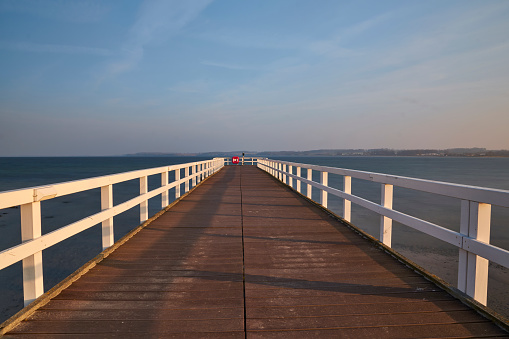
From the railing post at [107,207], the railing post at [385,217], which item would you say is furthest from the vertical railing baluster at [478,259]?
the railing post at [107,207]

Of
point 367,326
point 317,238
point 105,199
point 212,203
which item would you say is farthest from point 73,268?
point 367,326

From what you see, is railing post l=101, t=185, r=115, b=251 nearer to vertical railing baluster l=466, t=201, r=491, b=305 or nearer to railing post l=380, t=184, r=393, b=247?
railing post l=380, t=184, r=393, b=247

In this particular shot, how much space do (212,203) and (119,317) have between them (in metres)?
5.98

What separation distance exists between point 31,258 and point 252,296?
1.90 m

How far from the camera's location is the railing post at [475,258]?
2.64 meters

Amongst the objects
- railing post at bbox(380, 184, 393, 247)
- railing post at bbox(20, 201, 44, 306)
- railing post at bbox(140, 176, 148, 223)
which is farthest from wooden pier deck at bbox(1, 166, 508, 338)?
railing post at bbox(140, 176, 148, 223)

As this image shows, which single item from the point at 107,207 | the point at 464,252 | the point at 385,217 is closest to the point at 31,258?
the point at 107,207

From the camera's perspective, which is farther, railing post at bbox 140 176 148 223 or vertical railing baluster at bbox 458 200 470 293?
railing post at bbox 140 176 148 223

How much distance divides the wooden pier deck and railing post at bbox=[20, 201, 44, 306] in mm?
173

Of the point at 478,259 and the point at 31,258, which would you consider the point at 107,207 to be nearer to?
the point at 31,258

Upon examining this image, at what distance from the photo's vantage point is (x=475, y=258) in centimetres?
269

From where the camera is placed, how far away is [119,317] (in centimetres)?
261

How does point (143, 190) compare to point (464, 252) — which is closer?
point (464, 252)

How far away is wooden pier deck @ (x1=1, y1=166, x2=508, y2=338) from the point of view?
242 centimetres
